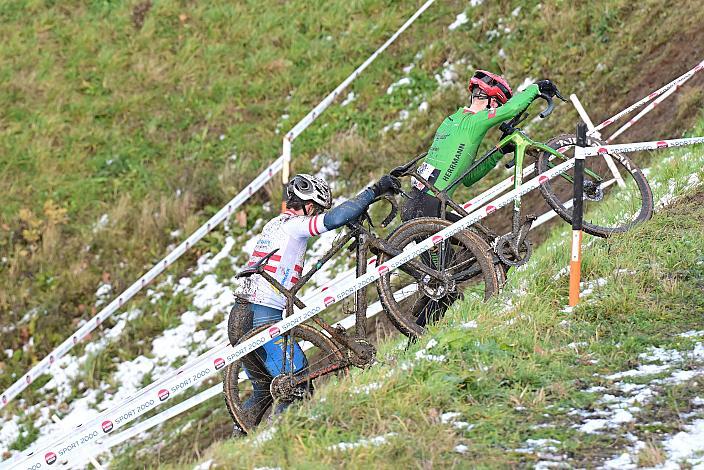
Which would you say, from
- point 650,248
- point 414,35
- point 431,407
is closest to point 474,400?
point 431,407

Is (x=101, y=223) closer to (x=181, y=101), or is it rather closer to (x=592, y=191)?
(x=181, y=101)

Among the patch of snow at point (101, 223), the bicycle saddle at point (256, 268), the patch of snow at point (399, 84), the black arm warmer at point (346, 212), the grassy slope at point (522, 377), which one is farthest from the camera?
the patch of snow at point (399, 84)

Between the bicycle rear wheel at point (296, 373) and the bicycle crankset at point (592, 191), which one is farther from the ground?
the bicycle crankset at point (592, 191)

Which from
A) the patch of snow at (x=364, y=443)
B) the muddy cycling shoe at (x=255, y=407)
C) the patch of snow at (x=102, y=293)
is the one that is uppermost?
the patch of snow at (x=102, y=293)

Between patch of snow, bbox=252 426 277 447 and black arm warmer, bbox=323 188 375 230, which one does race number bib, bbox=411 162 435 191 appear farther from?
patch of snow, bbox=252 426 277 447

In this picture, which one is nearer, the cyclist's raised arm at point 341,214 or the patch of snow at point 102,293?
the cyclist's raised arm at point 341,214

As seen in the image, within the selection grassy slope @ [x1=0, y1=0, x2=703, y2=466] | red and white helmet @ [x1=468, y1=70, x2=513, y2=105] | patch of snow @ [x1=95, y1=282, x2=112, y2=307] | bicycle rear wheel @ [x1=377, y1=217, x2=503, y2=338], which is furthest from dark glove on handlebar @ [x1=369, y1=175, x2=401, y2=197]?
patch of snow @ [x1=95, y1=282, x2=112, y2=307]

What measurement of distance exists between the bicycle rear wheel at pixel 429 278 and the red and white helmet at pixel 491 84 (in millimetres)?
1328

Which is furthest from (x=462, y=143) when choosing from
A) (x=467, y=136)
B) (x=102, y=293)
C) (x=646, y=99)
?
(x=102, y=293)

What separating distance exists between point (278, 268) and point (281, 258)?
0.07m

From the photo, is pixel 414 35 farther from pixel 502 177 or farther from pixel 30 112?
pixel 30 112

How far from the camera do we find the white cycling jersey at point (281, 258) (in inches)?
276

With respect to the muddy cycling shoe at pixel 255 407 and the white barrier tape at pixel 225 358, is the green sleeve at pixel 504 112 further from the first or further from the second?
the muddy cycling shoe at pixel 255 407

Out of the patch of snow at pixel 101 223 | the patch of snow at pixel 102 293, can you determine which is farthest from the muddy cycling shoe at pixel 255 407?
the patch of snow at pixel 101 223
